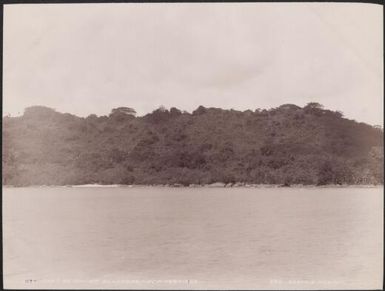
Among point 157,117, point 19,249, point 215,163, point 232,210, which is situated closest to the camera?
point 19,249

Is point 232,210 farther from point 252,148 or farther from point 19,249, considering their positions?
point 19,249

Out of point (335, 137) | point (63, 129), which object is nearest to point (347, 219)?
point (335, 137)

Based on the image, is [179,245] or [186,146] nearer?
[179,245]

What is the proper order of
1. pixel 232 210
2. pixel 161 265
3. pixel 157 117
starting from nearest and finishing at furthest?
pixel 161 265, pixel 157 117, pixel 232 210

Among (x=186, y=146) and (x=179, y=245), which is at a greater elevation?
(x=186, y=146)

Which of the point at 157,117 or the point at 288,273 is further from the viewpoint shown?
the point at 157,117
